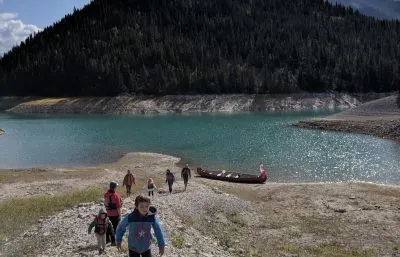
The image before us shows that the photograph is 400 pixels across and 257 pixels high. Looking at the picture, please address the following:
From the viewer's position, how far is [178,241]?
18031 millimetres

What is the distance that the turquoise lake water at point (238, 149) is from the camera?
4766 cm

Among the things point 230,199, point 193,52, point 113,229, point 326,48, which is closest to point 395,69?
point 326,48

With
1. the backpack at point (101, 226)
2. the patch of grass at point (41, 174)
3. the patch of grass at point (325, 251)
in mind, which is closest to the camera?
the backpack at point (101, 226)

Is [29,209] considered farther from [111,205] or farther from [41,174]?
[41,174]

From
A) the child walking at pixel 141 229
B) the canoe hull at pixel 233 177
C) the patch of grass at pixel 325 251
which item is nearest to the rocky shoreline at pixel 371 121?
the canoe hull at pixel 233 177

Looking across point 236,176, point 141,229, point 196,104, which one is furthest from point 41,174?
point 196,104

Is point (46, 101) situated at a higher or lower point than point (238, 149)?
higher

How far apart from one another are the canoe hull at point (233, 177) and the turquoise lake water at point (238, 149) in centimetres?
331

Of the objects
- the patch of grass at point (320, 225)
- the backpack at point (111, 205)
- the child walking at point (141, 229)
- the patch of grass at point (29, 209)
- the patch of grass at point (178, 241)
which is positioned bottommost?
the patch of grass at point (320, 225)

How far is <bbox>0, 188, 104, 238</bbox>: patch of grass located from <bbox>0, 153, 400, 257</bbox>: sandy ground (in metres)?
1.18

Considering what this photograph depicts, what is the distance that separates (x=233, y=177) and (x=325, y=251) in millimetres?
21956

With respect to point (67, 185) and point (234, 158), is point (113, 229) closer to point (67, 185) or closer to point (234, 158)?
point (67, 185)

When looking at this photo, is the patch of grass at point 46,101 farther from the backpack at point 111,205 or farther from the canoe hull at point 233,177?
the backpack at point 111,205

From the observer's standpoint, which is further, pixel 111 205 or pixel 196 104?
pixel 196 104
